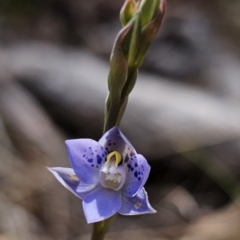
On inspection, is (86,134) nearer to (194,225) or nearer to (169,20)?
(194,225)

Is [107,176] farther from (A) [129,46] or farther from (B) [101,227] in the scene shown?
(A) [129,46]

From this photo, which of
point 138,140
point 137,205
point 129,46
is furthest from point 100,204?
point 138,140

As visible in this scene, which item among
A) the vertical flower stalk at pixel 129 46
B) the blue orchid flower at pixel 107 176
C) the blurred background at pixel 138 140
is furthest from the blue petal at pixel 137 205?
the blurred background at pixel 138 140

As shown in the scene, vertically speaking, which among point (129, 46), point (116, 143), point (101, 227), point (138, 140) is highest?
point (129, 46)

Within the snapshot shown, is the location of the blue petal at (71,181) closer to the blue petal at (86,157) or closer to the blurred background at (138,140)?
the blue petal at (86,157)

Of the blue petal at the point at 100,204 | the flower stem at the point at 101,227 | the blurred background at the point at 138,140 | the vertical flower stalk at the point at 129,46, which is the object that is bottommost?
the blurred background at the point at 138,140

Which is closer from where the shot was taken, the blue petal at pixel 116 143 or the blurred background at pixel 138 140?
the blue petal at pixel 116 143

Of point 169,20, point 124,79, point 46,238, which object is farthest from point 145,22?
point 169,20
